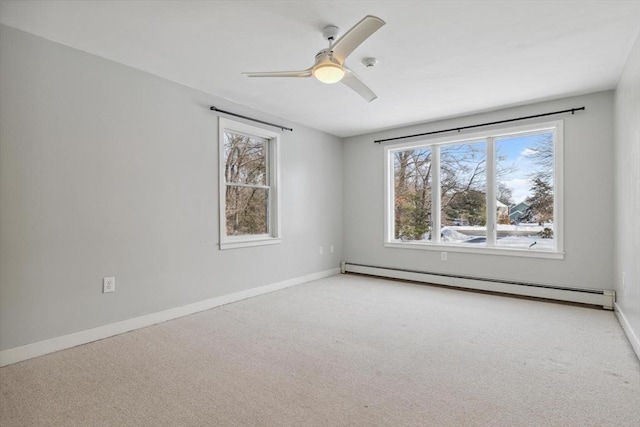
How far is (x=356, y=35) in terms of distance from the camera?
2016 mm

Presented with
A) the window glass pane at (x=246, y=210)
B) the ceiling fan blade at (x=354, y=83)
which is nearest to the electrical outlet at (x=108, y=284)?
the window glass pane at (x=246, y=210)

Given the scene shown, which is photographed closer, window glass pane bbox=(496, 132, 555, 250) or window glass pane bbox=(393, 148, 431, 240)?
window glass pane bbox=(496, 132, 555, 250)

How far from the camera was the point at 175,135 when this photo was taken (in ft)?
11.3

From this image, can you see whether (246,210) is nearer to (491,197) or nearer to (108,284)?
(108,284)

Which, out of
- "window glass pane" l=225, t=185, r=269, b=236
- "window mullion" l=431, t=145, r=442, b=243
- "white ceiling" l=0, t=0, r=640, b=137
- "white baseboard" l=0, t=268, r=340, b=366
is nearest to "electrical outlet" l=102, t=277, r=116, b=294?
"white baseboard" l=0, t=268, r=340, b=366

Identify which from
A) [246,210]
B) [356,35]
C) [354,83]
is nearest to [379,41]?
[354,83]

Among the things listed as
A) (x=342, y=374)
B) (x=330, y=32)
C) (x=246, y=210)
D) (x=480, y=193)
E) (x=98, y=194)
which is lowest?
(x=342, y=374)

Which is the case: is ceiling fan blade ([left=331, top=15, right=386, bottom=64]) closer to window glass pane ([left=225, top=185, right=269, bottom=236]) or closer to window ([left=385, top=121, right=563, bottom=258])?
window glass pane ([left=225, top=185, right=269, bottom=236])

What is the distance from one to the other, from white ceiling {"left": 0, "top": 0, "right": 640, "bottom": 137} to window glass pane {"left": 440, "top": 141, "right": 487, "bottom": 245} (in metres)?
1.07

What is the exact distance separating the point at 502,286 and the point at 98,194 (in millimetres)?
4631

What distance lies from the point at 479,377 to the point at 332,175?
13.2ft

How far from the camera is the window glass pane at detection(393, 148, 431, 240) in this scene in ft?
17.0

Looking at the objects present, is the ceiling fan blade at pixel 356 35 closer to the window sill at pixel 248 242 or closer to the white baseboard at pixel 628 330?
the window sill at pixel 248 242

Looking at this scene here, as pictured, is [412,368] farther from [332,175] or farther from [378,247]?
[332,175]
